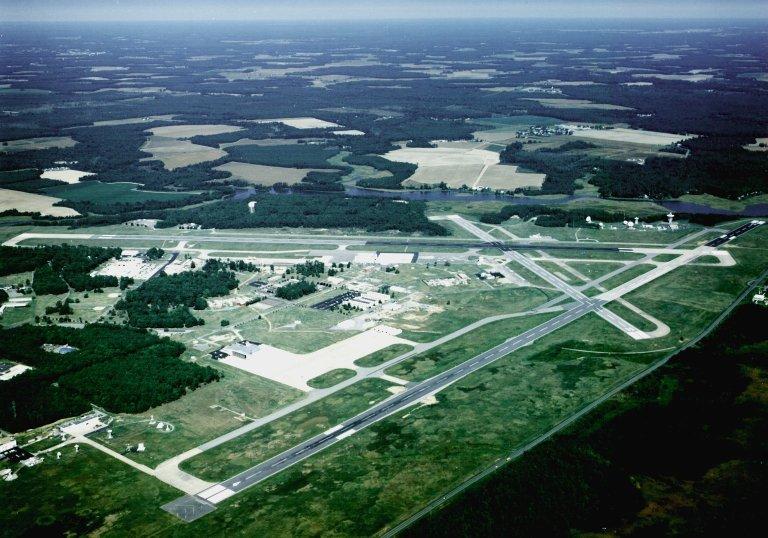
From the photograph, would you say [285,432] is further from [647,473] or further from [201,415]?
[647,473]

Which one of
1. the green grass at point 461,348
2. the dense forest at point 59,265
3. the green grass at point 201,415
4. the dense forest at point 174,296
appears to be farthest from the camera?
the dense forest at point 59,265

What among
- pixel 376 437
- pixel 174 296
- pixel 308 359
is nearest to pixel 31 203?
pixel 174 296

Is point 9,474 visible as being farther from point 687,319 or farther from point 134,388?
point 687,319

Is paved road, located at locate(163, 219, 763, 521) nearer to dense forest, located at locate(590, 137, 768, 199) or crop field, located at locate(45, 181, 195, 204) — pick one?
dense forest, located at locate(590, 137, 768, 199)

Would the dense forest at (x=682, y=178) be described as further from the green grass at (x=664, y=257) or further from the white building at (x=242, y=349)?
the white building at (x=242, y=349)

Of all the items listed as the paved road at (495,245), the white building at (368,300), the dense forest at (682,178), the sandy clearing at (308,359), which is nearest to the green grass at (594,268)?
the paved road at (495,245)

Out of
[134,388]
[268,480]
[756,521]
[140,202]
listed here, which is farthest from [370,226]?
[756,521]
